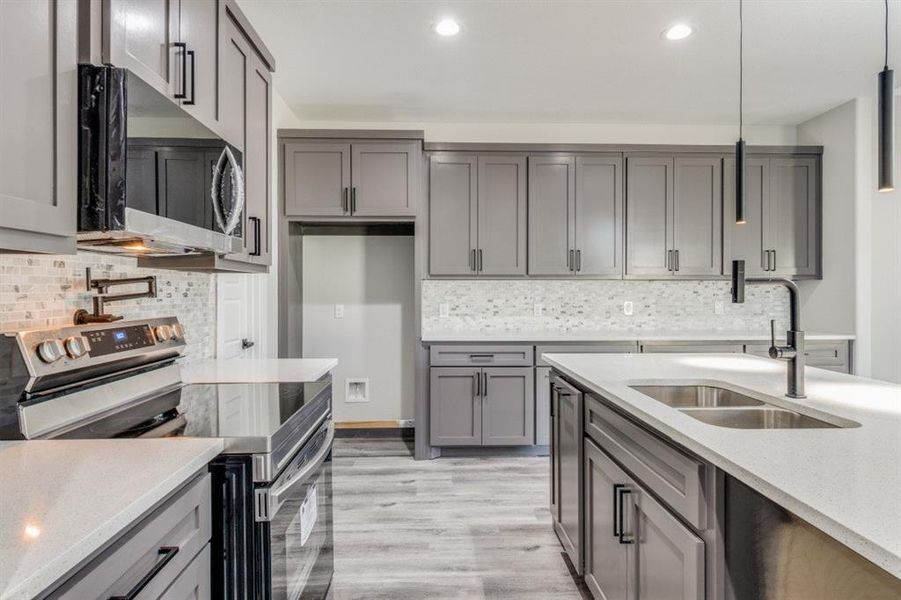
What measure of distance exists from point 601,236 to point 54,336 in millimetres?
3500

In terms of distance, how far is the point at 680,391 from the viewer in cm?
191

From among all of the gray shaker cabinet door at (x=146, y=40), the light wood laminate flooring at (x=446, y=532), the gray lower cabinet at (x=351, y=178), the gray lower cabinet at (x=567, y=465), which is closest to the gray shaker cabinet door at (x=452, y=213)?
the gray lower cabinet at (x=351, y=178)

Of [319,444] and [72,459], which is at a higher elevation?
[72,459]

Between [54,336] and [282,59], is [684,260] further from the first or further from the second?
[54,336]

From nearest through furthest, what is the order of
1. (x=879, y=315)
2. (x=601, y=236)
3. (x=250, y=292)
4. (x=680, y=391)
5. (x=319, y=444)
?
(x=319, y=444)
(x=680, y=391)
(x=250, y=292)
(x=879, y=315)
(x=601, y=236)

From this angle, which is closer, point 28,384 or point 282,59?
point 28,384

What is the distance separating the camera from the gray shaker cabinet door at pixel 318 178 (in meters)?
3.60

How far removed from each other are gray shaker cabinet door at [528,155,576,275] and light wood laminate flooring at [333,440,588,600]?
4.99 ft

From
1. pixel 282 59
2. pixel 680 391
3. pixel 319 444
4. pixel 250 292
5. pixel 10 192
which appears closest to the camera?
pixel 10 192

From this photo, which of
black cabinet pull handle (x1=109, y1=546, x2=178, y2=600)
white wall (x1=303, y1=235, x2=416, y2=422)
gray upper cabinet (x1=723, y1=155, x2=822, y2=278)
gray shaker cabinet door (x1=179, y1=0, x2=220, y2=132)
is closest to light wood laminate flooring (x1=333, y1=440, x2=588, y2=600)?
white wall (x1=303, y1=235, x2=416, y2=422)

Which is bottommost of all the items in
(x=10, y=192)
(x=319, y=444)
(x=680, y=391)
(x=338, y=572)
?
(x=338, y=572)

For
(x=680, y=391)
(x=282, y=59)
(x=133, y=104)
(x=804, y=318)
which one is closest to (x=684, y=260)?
(x=804, y=318)

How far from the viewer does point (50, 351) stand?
1.21 meters

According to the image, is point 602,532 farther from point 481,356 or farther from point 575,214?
point 575,214
